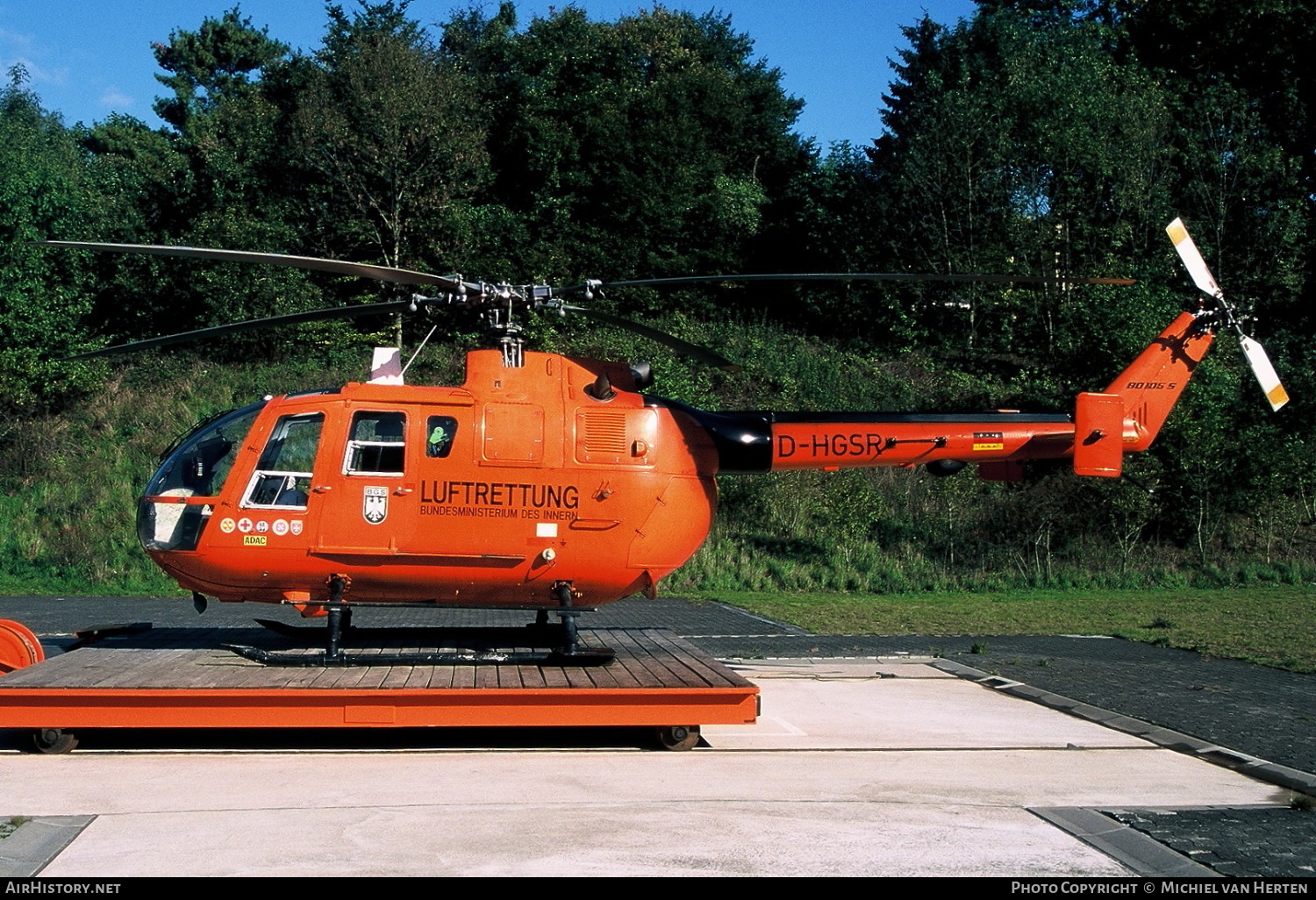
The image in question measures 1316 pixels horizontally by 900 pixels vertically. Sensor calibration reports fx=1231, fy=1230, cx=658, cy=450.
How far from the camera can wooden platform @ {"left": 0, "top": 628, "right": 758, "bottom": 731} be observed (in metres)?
8.24

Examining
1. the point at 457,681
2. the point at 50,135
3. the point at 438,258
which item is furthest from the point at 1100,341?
the point at 50,135

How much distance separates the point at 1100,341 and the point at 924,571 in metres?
7.46

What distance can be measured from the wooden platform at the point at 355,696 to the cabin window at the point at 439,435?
173 centimetres

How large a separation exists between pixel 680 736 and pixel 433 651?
2.45 m

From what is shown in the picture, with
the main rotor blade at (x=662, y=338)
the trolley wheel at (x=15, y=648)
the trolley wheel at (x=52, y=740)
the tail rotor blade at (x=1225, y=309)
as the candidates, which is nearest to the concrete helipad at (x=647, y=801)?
the trolley wheel at (x=52, y=740)

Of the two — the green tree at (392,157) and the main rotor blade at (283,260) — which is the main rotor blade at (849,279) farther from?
the green tree at (392,157)

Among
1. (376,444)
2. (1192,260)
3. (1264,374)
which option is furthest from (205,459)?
(1264,374)

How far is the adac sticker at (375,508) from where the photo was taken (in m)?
9.77

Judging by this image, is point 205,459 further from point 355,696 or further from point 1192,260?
point 1192,260

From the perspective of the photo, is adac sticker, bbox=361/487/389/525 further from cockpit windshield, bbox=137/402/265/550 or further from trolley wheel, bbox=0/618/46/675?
trolley wheel, bbox=0/618/46/675

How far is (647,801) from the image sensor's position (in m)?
7.35

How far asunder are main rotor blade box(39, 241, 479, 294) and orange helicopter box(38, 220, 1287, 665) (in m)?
0.08

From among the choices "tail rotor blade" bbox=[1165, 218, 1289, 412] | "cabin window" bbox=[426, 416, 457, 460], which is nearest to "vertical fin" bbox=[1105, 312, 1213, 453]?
"tail rotor blade" bbox=[1165, 218, 1289, 412]

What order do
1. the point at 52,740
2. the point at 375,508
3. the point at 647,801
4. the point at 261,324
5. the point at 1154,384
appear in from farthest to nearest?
the point at 1154,384 → the point at 375,508 → the point at 261,324 → the point at 52,740 → the point at 647,801
